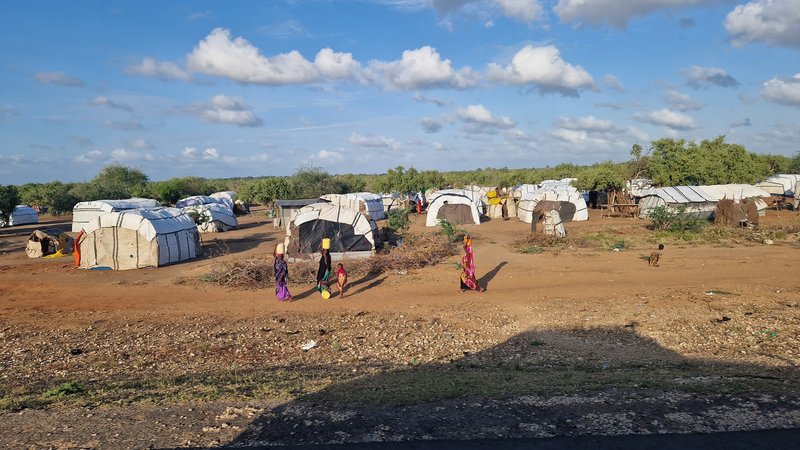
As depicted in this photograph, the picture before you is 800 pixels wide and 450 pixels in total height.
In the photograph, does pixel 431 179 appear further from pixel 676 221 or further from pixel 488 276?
pixel 488 276

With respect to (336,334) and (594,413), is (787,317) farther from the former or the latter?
(336,334)

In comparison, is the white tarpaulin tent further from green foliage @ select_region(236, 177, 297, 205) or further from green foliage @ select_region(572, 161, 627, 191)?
green foliage @ select_region(572, 161, 627, 191)

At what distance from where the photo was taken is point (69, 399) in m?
6.57

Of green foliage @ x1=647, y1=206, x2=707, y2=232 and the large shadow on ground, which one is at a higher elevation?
green foliage @ x1=647, y1=206, x2=707, y2=232

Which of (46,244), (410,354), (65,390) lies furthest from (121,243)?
(410,354)

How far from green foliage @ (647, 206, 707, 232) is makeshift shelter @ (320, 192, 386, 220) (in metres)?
17.7

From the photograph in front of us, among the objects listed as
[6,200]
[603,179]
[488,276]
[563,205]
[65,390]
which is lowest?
[65,390]

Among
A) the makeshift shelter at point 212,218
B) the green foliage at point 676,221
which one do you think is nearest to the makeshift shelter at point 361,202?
the makeshift shelter at point 212,218

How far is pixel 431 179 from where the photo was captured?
202 ft

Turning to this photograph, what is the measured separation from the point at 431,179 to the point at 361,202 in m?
25.7

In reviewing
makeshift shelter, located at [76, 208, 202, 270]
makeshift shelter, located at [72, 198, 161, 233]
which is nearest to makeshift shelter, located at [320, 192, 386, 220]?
makeshift shelter, located at [72, 198, 161, 233]

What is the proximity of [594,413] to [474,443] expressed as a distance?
138cm

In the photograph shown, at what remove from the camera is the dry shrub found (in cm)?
1562

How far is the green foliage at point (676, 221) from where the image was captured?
2369 centimetres
